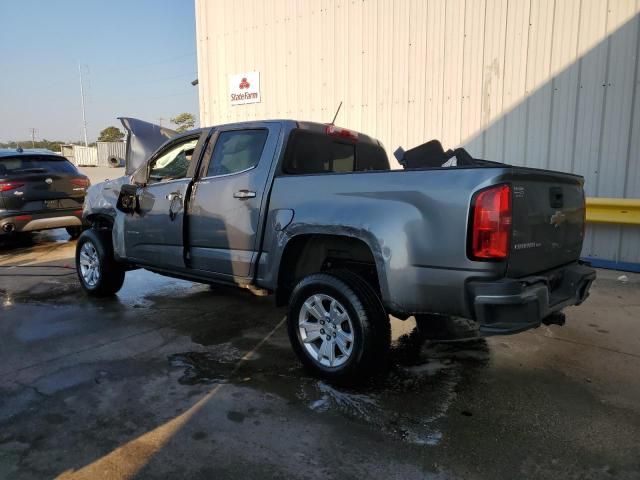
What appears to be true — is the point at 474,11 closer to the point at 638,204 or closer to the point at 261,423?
the point at 638,204

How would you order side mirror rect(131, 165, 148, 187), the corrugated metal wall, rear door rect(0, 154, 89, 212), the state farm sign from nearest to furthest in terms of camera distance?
side mirror rect(131, 165, 148, 187) → the corrugated metal wall → rear door rect(0, 154, 89, 212) → the state farm sign

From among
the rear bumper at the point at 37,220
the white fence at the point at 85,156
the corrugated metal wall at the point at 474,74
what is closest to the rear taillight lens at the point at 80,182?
the rear bumper at the point at 37,220

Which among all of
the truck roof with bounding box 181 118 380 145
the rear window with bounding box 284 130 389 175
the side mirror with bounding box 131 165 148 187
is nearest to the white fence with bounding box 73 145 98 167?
the side mirror with bounding box 131 165 148 187

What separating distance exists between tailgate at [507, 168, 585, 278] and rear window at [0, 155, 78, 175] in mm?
8610

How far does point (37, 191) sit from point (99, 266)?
4193 millimetres

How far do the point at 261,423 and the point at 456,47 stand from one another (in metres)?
7.00

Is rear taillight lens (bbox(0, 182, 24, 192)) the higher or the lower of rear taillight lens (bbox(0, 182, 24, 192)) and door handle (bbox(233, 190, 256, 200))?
the lower

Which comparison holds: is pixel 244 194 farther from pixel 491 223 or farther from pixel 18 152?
pixel 18 152

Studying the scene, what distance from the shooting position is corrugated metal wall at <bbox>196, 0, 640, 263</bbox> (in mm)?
6910

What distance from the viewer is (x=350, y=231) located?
327 cm

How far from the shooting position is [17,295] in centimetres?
594

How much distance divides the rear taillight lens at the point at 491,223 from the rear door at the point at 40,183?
27.2 ft

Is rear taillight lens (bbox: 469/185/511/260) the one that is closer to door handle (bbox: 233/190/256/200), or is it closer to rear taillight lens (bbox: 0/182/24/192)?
door handle (bbox: 233/190/256/200)

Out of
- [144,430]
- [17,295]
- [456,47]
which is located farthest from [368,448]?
[456,47]
